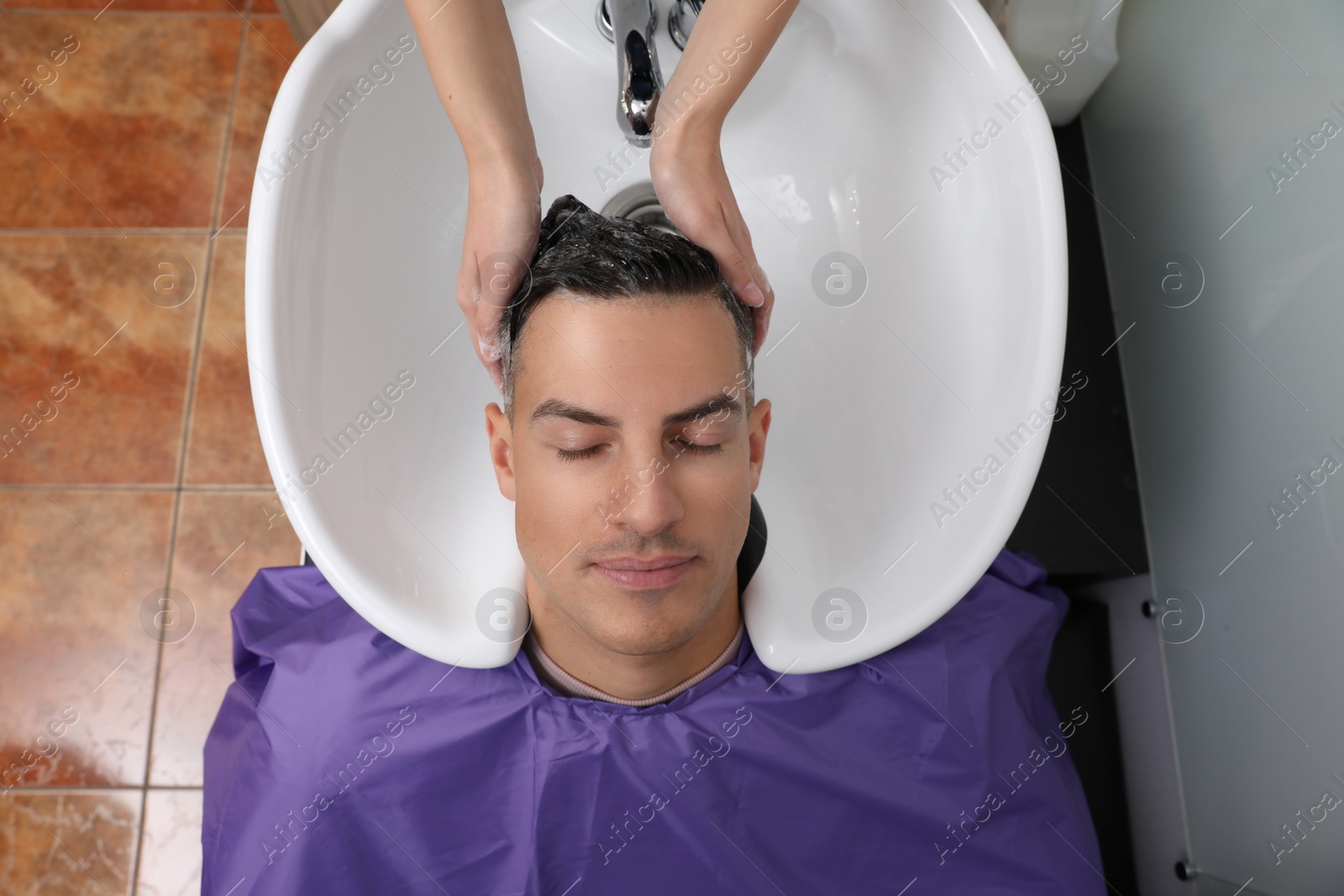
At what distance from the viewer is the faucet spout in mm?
1233

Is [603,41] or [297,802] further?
[603,41]

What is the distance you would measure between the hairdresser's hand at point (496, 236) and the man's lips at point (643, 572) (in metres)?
0.34

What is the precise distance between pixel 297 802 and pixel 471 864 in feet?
0.76

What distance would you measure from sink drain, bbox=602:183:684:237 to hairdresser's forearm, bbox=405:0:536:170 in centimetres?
35

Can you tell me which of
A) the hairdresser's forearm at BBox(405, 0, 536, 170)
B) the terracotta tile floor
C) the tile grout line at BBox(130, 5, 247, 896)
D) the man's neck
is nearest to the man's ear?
the man's neck

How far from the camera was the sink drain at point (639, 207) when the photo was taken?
146 centimetres

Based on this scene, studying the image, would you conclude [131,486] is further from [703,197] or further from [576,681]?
[703,197]

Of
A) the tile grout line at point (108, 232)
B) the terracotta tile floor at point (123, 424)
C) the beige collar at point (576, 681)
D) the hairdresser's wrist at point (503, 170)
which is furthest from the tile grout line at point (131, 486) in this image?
the hairdresser's wrist at point (503, 170)

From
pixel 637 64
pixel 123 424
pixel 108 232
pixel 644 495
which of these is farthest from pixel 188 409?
pixel 644 495

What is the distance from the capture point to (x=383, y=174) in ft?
4.26

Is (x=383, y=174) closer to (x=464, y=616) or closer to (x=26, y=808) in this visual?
(x=464, y=616)

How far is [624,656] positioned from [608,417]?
33 centimetres

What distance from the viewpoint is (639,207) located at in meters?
1.47

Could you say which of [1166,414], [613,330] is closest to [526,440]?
[613,330]
